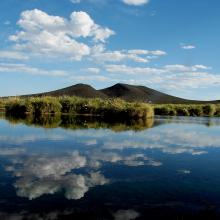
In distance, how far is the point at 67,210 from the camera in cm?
641

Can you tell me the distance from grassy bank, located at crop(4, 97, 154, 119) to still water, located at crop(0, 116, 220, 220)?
2334cm

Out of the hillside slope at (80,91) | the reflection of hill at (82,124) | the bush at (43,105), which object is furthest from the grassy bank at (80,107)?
the hillside slope at (80,91)

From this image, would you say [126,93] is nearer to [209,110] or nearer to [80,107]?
[209,110]

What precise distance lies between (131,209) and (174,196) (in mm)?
1372

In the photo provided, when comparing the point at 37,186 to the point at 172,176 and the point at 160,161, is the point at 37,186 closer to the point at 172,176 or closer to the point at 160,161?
the point at 172,176

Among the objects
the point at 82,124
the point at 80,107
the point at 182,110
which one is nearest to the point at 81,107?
the point at 80,107

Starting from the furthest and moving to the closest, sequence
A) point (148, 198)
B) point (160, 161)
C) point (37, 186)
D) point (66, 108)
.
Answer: point (66, 108) → point (160, 161) → point (37, 186) → point (148, 198)

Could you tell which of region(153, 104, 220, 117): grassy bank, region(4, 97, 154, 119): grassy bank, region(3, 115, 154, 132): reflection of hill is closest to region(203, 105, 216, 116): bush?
region(153, 104, 220, 117): grassy bank

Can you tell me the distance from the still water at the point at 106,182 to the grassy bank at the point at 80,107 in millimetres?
23337

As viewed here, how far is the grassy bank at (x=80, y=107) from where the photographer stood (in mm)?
38503

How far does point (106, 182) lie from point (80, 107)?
35.8 m

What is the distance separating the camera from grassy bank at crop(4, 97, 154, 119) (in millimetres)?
38503

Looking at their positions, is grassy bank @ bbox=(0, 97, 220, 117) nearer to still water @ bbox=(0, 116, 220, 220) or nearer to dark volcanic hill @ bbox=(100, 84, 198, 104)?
still water @ bbox=(0, 116, 220, 220)

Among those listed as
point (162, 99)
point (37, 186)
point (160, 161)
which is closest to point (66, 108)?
point (160, 161)
